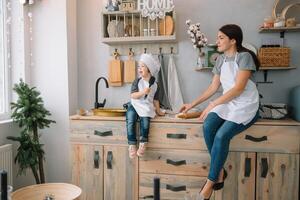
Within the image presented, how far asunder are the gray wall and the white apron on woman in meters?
0.56

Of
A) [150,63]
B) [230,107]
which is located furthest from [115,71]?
[230,107]

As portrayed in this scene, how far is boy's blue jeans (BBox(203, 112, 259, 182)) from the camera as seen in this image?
205 centimetres

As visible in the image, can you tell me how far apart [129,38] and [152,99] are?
2.03 ft

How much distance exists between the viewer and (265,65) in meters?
2.50

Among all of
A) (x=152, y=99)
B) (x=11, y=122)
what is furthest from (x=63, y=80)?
(x=152, y=99)

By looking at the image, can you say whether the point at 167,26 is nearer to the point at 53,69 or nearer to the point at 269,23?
the point at 269,23

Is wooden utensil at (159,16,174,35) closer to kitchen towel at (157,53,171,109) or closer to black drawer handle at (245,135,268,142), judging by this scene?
kitchen towel at (157,53,171,109)

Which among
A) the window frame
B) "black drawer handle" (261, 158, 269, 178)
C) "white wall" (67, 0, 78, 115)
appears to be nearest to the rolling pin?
"black drawer handle" (261, 158, 269, 178)

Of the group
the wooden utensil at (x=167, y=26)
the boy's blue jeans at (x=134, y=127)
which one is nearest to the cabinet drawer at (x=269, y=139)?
the boy's blue jeans at (x=134, y=127)

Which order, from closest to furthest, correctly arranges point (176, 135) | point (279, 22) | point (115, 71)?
point (176, 135) < point (279, 22) < point (115, 71)

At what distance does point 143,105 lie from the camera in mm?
2332

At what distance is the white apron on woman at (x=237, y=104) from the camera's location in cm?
210

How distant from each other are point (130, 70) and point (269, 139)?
1372 millimetres

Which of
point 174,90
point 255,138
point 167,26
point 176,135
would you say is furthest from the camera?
point 174,90
